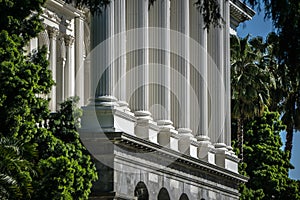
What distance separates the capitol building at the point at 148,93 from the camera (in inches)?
1572

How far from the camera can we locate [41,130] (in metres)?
32.8

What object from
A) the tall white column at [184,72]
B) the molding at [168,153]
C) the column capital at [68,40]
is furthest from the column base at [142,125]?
the column capital at [68,40]

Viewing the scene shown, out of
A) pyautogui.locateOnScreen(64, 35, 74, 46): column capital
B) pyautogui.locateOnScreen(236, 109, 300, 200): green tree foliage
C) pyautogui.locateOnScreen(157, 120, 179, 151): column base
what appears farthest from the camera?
pyautogui.locateOnScreen(236, 109, 300, 200): green tree foliage

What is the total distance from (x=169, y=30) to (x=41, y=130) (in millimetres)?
15955

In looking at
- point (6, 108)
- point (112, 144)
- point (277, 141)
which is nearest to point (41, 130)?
point (6, 108)

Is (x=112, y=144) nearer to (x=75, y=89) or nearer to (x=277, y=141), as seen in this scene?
(x=75, y=89)

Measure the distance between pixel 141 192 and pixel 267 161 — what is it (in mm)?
27116

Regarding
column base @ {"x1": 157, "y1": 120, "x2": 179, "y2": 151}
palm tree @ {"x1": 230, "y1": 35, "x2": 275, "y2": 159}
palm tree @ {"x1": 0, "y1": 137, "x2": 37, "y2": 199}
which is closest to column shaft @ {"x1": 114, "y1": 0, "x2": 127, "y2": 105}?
column base @ {"x1": 157, "y1": 120, "x2": 179, "y2": 151}

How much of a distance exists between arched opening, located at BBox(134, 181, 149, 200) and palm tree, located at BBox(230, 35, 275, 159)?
21410 millimetres

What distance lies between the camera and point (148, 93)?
4562cm

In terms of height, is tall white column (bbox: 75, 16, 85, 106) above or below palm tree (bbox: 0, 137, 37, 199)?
above

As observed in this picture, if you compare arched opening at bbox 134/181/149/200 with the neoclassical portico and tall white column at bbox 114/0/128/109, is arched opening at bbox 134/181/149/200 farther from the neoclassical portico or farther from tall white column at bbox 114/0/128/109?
tall white column at bbox 114/0/128/109

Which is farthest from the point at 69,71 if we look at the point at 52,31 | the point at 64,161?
the point at 64,161

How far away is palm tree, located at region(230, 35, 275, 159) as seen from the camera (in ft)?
212
